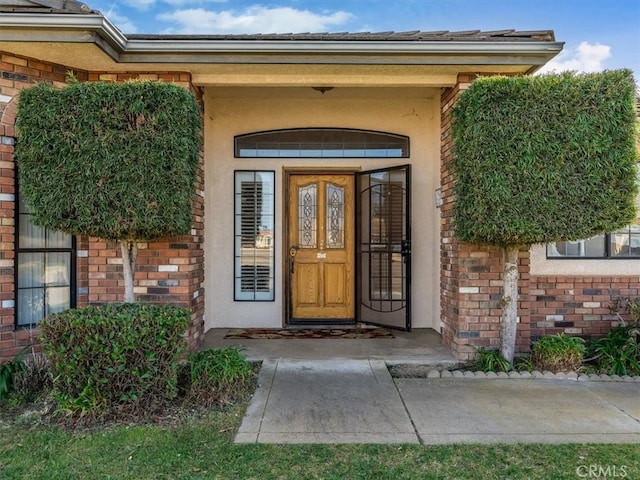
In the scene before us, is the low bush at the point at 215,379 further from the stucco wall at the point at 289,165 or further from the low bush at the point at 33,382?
the stucco wall at the point at 289,165

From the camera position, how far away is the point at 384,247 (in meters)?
5.99

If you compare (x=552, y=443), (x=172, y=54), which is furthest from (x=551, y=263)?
(x=172, y=54)

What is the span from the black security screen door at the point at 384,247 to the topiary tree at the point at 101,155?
309 cm

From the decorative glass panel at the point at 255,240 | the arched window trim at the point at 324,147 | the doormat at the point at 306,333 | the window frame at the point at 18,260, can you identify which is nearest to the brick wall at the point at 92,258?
the window frame at the point at 18,260

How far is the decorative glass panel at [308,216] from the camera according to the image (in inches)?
251

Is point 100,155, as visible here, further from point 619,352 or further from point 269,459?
point 619,352

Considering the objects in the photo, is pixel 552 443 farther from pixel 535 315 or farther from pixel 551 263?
pixel 551 263

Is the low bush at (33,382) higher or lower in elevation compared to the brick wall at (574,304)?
lower

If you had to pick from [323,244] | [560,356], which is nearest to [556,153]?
[560,356]

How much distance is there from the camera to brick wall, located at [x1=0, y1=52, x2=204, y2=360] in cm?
422

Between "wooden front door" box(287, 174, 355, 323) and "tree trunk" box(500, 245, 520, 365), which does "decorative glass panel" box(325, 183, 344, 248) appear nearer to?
"wooden front door" box(287, 174, 355, 323)

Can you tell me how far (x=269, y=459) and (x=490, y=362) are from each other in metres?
2.68

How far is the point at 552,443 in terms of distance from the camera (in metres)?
2.96

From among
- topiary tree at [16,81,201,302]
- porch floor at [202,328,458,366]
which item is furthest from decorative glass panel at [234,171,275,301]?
topiary tree at [16,81,201,302]
